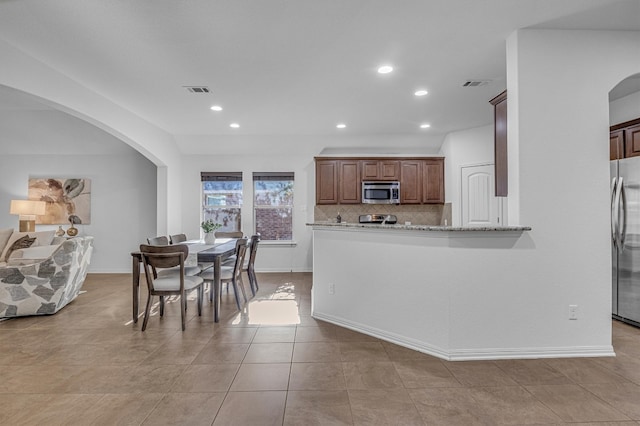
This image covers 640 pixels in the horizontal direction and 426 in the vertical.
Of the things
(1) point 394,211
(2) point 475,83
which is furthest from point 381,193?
(2) point 475,83

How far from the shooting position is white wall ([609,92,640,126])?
364 centimetres

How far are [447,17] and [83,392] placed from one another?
379 centimetres

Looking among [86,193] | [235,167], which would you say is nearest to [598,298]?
[235,167]

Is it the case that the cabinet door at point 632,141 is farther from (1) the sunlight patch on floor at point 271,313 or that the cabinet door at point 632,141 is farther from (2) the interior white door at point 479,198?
(1) the sunlight patch on floor at point 271,313

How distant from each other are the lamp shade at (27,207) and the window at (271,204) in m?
3.87

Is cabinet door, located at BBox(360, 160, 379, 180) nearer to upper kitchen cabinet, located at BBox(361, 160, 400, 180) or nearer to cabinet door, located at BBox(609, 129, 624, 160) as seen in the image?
upper kitchen cabinet, located at BBox(361, 160, 400, 180)

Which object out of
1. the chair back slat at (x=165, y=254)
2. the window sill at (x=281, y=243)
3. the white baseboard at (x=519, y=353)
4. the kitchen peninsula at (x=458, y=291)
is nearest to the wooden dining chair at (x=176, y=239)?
the chair back slat at (x=165, y=254)

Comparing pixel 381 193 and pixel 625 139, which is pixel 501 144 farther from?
pixel 381 193

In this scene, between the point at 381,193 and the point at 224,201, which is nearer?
the point at 381,193

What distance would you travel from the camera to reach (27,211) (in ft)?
18.8

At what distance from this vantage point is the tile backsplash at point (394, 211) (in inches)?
256

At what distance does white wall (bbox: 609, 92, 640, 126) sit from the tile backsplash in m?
3.02

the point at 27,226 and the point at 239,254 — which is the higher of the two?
the point at 27,226

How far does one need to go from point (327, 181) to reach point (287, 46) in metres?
3.54
